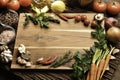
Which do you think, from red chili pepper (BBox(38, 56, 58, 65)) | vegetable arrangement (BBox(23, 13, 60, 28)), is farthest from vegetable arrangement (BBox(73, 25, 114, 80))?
vegetable arrangement (BBox(23, 13, 60, 28))

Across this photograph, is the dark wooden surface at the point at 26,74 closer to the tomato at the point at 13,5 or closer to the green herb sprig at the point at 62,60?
the green herb sprig at the point at 62,60

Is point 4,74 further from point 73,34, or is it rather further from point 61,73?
point 73,34

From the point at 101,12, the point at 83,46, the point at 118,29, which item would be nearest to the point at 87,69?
the point at 83,46

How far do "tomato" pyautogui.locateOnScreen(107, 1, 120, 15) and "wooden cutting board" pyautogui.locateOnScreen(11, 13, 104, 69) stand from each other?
0.10 metres

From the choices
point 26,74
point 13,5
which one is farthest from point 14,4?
point 26,74

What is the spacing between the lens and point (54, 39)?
1.44 m

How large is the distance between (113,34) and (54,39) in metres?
0.30

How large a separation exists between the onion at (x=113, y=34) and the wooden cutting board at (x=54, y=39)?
9 centimetres

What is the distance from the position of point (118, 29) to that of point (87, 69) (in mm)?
281

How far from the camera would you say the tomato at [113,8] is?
1.53m

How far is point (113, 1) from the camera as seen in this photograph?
1607mm

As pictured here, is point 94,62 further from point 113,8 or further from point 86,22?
point 113,8

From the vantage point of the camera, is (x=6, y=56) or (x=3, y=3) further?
(x=3, y=3)

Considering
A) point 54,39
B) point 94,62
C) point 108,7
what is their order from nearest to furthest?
point 94,62
point 54,39
point 108,7
